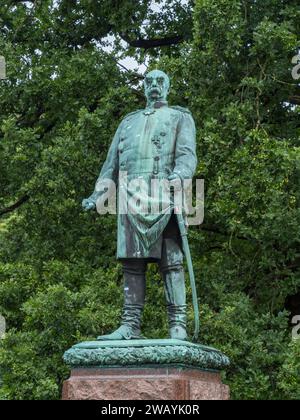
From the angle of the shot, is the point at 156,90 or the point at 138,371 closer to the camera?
the point at 138,371

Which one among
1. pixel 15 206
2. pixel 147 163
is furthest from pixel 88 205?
pixel 15 206

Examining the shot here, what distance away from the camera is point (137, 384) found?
27.3 feet

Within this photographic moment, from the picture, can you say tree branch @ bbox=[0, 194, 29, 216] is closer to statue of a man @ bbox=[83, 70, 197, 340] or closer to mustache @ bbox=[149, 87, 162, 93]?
mustache @ bbox=[149, 87, 162, 93]

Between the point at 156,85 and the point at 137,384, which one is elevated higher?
the point at 156,85

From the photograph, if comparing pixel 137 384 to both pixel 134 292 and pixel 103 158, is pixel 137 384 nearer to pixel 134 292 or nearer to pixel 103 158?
pixel 134 292

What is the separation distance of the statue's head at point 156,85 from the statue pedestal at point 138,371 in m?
2.15

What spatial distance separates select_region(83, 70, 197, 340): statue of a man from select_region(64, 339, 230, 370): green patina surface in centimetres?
31

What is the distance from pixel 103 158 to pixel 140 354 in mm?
7484

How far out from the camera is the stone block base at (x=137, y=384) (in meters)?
8.24

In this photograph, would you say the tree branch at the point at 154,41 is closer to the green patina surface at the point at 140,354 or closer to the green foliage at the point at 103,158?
the green foliage at the point at 103,158

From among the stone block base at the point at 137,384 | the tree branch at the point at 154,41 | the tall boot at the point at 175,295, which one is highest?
the tree branch at the point at 154,41

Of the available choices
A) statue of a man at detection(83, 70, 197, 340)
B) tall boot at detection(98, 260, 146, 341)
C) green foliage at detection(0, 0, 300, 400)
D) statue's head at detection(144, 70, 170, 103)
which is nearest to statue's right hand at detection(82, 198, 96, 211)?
statue of a man at detection(83, 70, 197, 340)

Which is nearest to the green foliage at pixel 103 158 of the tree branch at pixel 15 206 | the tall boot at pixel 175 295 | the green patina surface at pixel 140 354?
the tree branch at pixel 15 206
